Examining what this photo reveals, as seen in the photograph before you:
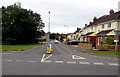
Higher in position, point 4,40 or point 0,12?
point 0,12

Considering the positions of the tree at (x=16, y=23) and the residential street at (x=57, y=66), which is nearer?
the residential street at (x=57, y=66)

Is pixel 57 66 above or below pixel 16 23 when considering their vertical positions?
below

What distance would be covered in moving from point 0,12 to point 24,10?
820 cm

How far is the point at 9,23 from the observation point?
50.1 metres

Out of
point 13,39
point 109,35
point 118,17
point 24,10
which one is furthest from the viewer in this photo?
point 24,10

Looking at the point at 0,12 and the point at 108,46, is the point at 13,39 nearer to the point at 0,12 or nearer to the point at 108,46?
the point at 0,12

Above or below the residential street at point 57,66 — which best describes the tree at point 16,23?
above

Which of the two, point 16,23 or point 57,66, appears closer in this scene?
point 57,66

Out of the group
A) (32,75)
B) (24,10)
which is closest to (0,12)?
(24,10)

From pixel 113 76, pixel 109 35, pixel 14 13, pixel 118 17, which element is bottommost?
pixel 113 76

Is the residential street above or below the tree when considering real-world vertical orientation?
below

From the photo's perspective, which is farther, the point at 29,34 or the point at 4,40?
the point at 29,34

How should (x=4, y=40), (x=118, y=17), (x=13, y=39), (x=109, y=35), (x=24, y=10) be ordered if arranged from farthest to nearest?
(x=24, y=10), (x=4, y=40), (x=13, y=39), (x=118, y=17), (x=109, y=35)

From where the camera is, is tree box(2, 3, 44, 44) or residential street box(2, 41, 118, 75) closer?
residential street box(2, 41, 118, 75)
